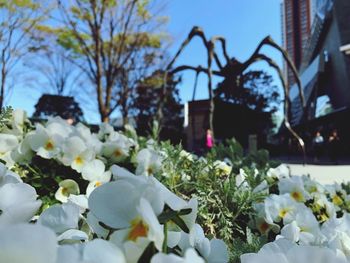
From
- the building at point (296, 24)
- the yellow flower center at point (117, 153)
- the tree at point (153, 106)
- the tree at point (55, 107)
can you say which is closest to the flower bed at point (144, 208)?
the yellow flower center at point (117, 153)

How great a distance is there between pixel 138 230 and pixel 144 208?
51 mm

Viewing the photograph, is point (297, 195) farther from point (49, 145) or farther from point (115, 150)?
point (49, 145)

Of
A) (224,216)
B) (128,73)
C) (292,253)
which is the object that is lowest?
(224,216)

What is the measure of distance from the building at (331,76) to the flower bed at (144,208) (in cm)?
2298

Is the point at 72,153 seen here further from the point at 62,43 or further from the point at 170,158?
the point at 62,43

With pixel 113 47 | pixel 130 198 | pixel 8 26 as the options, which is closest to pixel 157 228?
pixel 130 198

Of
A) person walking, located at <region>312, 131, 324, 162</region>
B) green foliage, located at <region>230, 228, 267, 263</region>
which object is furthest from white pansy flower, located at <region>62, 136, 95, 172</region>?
person walking, located at <region>312, 131, 324, 162</region>

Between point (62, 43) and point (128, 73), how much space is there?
2.93 m

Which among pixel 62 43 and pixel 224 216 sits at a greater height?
pixel 62 43

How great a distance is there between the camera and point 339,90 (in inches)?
1122

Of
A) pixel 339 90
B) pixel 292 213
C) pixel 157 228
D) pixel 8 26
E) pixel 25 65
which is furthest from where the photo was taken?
pixel 339 90

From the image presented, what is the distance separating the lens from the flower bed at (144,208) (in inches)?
14.4

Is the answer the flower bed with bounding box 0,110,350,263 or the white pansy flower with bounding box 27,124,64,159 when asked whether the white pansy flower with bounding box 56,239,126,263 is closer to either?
the flower bed with bounding box 0,110,350,263

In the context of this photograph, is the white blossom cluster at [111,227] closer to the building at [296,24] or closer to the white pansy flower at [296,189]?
the white pansy flower at [296,189]
